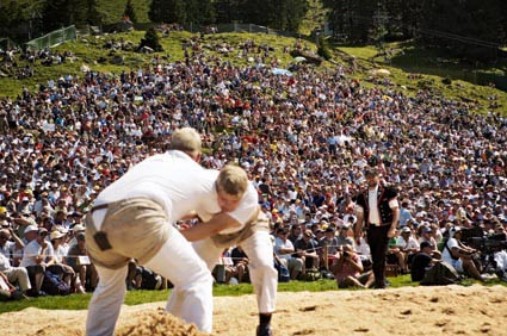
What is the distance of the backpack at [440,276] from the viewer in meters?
12.4

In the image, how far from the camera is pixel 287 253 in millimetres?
15344

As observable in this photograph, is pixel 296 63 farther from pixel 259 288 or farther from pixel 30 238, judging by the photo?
pixel 259 288

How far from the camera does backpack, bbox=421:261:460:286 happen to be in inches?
490

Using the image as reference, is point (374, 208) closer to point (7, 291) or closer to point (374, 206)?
point (374, 206)

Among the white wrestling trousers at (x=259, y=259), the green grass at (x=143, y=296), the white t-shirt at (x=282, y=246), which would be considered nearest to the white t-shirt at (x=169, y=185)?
the white wrestling trousers at (x=259, y=259)

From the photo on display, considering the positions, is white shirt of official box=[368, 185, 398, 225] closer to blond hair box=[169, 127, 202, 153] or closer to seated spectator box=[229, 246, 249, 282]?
seated spectator box=[229, 246, 249, 282]

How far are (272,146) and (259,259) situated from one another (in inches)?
1078

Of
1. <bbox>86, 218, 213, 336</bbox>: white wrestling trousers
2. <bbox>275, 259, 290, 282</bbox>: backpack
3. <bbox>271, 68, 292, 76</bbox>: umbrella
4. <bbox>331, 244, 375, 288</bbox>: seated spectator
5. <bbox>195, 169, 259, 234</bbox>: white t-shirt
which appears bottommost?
<bbox>275, 259, 290, 282</bbox>: backpack

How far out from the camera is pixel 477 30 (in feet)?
252

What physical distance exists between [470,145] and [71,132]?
64.5 feet

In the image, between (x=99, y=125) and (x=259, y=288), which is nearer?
(x=259, y=288)

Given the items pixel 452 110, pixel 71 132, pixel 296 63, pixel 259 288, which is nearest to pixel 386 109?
pixel 452 110

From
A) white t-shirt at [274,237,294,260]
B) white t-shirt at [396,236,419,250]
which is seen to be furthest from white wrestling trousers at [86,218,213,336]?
white t-shirt at [396,236,419,250]

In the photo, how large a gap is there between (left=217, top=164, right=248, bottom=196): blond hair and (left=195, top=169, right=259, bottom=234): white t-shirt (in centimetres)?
7
